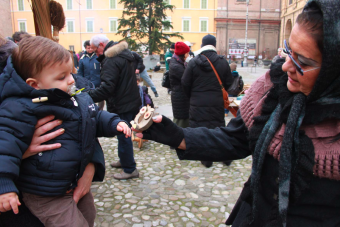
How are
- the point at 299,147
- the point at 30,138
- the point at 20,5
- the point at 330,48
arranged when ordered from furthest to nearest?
the point at 20,5
the point at 30,138
the point at 299,147
the point at 330,48

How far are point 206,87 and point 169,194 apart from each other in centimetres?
188

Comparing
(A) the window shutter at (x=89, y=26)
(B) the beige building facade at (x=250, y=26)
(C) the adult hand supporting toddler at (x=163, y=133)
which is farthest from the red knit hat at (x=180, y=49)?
(A) the window shutter at (x=89, y=26)

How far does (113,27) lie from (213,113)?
43.8 metres

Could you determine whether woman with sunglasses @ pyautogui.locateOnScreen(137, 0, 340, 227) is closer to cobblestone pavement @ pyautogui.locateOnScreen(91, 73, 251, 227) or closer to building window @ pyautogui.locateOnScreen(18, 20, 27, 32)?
cobblestone pavement @ pyautogui.locateOnScreen(91, 73, 251, 227)

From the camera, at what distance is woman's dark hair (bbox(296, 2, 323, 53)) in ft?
3.69

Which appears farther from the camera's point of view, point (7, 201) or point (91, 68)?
point (91, 68)

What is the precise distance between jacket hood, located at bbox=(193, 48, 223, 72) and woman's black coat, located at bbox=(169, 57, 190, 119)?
714mm

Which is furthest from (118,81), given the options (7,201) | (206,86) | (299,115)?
(299,115)

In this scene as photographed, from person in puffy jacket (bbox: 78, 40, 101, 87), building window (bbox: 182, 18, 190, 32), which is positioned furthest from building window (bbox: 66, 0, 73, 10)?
person in puffy jacket (bbox: 78, 40, 101, 87)

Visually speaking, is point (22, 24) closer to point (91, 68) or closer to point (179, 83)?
point (91, 68)

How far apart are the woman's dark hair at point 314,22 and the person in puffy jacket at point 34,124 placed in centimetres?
132

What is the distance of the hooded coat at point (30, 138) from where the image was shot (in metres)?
1.41

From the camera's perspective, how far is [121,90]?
4.05 m

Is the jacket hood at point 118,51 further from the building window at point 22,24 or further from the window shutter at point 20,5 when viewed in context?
the window shutter at point 20,5
